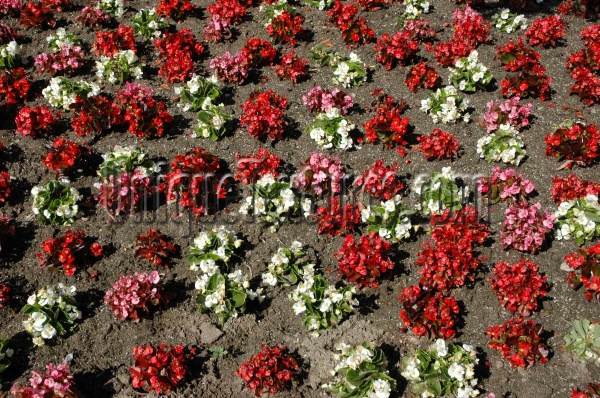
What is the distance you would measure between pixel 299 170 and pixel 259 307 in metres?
1.98

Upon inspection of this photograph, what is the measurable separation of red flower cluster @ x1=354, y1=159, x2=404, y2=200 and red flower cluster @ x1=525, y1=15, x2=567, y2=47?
13.1 feet

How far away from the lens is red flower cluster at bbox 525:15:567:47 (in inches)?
352

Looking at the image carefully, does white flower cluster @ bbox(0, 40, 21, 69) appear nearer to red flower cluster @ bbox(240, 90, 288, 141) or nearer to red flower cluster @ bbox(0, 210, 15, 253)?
red flower cluster @ bbox(0, 210, 15, 253)

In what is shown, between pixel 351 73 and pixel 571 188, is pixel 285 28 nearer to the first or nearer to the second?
pixel 351 73

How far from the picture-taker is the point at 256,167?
716 centimetres

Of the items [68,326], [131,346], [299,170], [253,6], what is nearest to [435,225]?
[299,170]

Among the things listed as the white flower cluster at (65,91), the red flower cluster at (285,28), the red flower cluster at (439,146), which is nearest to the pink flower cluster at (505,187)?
the red flower cluster at (439,146)

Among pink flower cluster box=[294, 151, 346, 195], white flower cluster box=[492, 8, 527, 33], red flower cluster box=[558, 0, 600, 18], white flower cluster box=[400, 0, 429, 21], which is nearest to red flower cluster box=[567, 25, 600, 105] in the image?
red flower cluster box=[558, 0, 600, 18]

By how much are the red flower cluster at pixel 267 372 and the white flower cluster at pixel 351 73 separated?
14.7ft

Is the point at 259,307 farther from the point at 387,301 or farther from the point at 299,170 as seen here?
the point at 299,170

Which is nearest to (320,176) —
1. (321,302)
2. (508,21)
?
(321,302)

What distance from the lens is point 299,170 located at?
730 cm

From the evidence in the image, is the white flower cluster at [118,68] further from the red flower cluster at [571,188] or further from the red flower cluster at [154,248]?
the red flower cluster at [571,188]

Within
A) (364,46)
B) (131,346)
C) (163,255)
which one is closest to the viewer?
(131,346)
